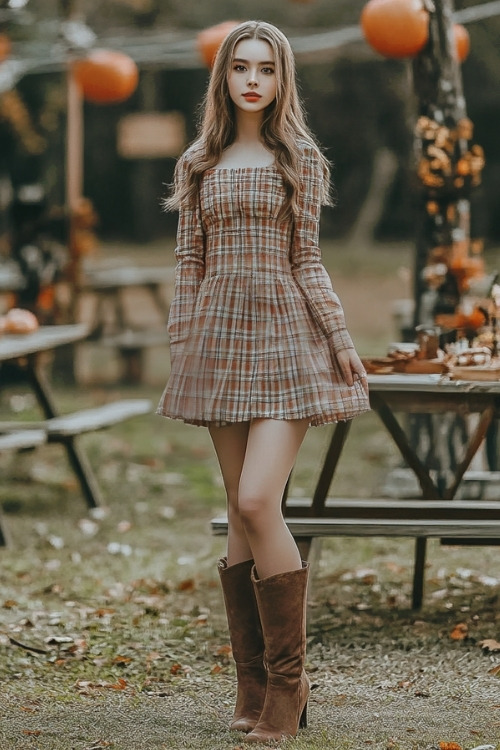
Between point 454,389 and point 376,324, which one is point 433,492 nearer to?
point 454,389

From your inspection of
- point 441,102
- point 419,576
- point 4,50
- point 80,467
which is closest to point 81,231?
point 4,50

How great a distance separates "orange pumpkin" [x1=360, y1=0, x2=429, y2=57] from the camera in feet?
22.0

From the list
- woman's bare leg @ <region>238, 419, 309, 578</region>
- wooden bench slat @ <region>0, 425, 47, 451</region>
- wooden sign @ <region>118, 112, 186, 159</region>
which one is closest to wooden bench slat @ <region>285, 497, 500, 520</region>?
woman's bare leg @ <region>238, 419, 309, 578</region>

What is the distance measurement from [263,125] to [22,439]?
340cm

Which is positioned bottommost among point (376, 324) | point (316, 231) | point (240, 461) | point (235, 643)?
point (376, 324)

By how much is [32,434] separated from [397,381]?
2.69 metres

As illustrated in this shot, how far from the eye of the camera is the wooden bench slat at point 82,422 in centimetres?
689

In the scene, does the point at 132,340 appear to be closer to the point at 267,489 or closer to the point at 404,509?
the point at 404,509

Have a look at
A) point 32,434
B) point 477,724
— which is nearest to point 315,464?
point 32,434

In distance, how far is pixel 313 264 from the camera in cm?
361

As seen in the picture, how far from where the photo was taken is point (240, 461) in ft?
11.9

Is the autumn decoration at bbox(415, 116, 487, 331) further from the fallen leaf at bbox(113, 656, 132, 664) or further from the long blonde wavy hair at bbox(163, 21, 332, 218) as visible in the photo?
the long blonde wavy hair at bbox(163, 21, 332, 218)

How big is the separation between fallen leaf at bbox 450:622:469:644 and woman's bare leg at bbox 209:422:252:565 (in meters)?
1.36

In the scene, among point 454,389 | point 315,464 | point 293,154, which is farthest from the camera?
point 315,464
